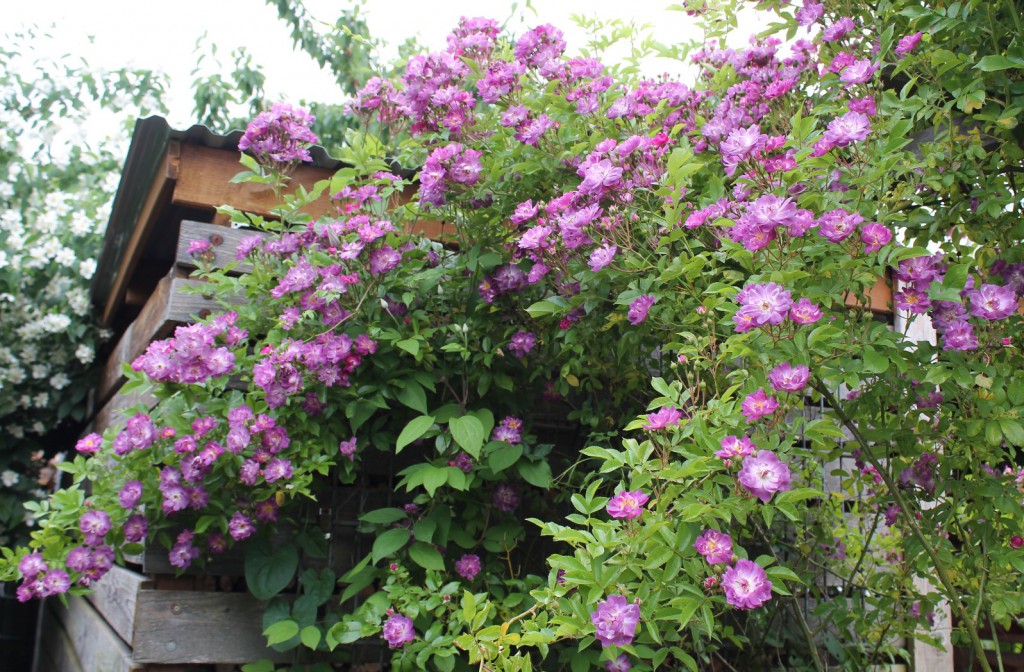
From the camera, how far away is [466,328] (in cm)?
199

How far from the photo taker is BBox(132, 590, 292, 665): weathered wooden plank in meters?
1.96

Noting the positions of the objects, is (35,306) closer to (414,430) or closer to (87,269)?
(87,269)

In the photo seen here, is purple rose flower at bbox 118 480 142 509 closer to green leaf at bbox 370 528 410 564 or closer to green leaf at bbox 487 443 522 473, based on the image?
green leaf at bbox 370 528 410 564

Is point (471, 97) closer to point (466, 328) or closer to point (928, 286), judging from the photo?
point (466, 328)

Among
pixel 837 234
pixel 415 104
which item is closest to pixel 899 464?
pixel 837 234

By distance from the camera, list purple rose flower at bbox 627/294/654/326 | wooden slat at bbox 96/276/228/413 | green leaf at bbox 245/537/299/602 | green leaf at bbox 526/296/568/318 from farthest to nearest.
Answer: wooden slat at bbox 96/276/228/413
green leaf at bbox 245/537/299/602
green leaf at bbox 526/296/568/318
purple rose flower at bbox 627/294/654/326

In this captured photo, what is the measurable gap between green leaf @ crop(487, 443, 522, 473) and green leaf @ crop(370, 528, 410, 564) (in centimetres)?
26

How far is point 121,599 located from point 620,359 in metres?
1.55

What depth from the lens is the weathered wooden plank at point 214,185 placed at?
239 centimetres

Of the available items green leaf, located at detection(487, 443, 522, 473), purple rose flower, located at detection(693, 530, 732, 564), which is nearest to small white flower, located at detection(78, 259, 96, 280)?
green leaf, located at detection(487, 443, 522, 473)

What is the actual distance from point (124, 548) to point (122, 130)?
13.3ft

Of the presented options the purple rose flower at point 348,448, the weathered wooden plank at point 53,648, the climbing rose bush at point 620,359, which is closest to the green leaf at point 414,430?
the climbing rose bush at point 620,359

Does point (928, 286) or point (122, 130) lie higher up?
point (122, 130)

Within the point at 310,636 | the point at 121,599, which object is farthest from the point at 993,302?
the point at 121,599
